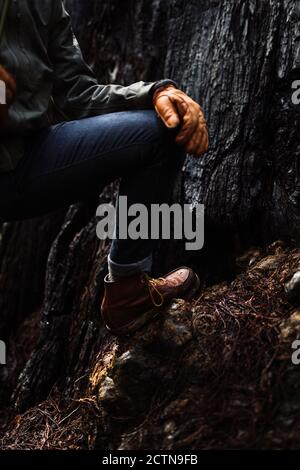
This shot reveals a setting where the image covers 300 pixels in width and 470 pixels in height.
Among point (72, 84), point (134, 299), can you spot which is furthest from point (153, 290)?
point (72, 84)

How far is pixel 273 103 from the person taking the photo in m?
3.50

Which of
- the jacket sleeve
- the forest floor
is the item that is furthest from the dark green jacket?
the forest floor

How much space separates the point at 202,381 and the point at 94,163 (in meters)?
1.06

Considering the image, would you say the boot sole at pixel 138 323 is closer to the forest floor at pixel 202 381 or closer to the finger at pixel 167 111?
the forest floor at pixel 202 381

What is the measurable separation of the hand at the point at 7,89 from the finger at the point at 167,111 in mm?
621

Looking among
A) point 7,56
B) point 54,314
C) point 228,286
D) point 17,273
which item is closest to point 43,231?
point 17,273

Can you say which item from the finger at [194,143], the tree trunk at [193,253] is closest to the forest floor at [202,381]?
the tree trunk at [193,253]

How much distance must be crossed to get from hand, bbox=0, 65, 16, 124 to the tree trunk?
1.22 m

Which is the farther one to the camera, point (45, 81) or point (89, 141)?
point (45, 81)

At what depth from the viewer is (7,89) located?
2.62 metres

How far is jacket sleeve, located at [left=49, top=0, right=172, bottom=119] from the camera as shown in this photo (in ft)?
9.75

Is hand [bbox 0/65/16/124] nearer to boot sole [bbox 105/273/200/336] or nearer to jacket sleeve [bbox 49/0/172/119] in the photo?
jacket sleeve [bbox 49/0/172/119]

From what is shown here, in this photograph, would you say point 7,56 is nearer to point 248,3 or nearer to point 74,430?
point 248,3

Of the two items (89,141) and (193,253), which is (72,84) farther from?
(193,253)
